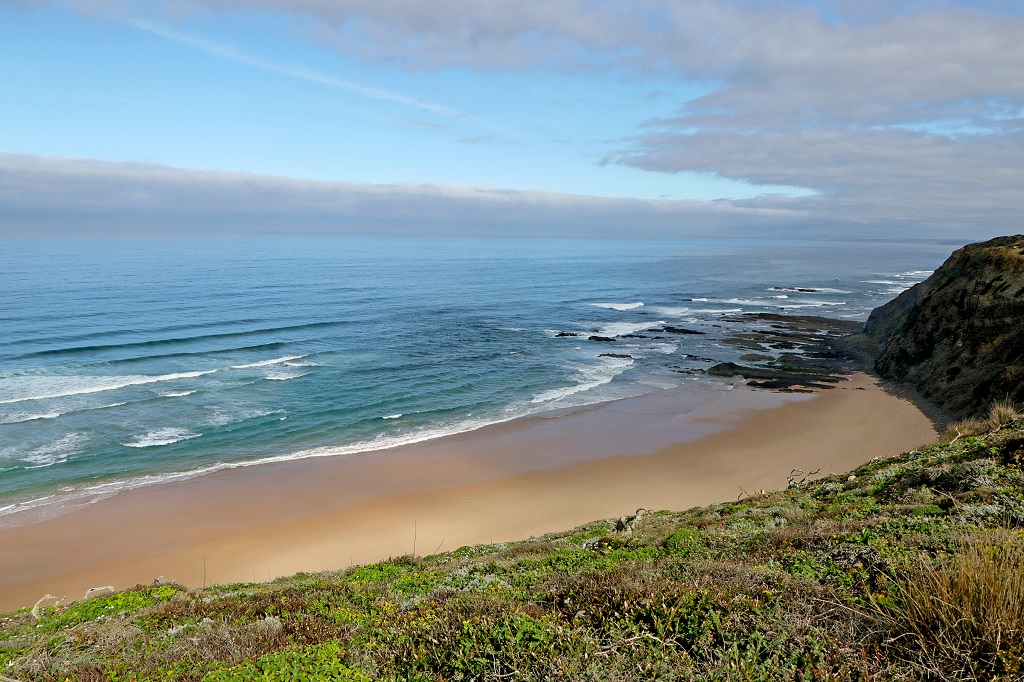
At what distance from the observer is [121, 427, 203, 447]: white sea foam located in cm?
2214

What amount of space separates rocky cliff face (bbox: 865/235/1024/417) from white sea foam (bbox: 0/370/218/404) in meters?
37.5

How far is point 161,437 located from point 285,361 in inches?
466

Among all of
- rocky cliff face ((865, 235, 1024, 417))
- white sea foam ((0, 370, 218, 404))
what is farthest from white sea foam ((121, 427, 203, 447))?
rocky cliff face ((865, 235, 1024, 417))

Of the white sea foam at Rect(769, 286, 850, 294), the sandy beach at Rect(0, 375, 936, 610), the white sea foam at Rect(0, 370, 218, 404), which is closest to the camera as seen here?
the sandy beach at Rect(0, 375, 936, 610)

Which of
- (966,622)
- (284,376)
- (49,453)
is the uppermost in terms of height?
(966,622)

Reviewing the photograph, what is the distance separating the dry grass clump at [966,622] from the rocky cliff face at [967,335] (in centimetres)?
2029

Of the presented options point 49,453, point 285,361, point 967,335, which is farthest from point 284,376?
point 967,335

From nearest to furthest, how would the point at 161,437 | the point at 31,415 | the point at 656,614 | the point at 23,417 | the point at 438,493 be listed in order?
1. the point at 656,614
2. the point at 438,493
3. the point at 161,437
4. the point at 23,417
5. the point at 31,415

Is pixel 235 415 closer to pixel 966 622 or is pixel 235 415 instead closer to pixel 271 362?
pixel 271 362

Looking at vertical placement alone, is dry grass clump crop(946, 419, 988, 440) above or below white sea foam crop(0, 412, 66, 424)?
above

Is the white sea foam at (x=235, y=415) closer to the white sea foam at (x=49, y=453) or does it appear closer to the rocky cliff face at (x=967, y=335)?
the white sea foam at (x=49, y=453)

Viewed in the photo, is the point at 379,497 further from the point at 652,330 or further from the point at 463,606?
the point at 652,330

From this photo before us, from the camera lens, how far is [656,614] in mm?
4887

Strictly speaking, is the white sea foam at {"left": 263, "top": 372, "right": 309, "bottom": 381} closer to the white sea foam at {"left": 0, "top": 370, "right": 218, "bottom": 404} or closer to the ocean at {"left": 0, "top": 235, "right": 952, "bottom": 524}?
the ocean at {"left": 0, "top": 235, "right": 952, "bottom": 524}
